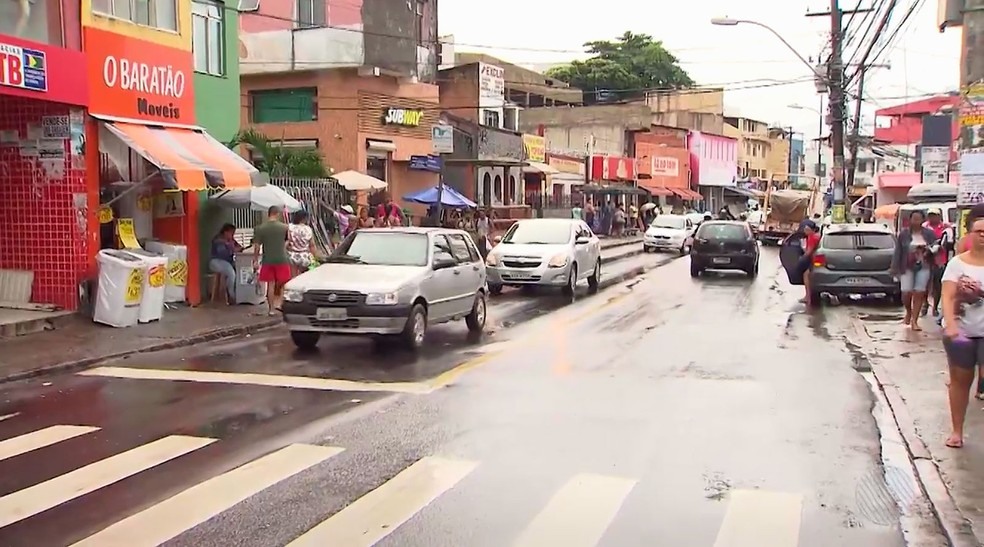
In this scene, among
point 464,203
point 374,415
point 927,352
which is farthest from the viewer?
point 464,203

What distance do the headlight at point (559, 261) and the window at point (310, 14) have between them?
44.1 ft

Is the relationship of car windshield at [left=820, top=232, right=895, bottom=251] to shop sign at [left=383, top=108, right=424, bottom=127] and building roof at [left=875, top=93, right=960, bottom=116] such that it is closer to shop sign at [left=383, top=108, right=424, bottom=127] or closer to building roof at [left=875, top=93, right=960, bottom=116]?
shop sign at [left=383, top=108, right=424, bottom=127]

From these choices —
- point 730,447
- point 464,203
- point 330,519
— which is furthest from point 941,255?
point 464,203

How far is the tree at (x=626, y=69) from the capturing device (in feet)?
248

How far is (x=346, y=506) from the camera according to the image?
20.0ft

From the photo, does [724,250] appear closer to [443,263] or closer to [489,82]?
[443,263]

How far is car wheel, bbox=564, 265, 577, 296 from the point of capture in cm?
2069

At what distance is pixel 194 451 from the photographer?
295 inches

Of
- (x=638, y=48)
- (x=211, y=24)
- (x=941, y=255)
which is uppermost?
(x=638, y=48)

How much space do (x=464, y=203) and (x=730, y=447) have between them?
24362 millimetres

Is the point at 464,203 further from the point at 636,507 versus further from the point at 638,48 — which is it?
the point at 638,48

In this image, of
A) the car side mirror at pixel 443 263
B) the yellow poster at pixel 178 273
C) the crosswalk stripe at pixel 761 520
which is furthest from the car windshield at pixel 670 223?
the crosswalk stripe at pixel 761 520

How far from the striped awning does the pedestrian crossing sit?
8009mm

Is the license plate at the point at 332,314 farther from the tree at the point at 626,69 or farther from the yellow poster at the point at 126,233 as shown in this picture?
the tree at the point at 626,69
